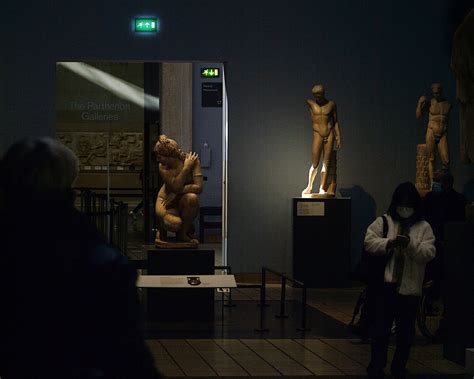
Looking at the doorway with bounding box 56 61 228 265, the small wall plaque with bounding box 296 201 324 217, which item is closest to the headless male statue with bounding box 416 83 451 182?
the small wall plaque with bounding box 296 201 324 217

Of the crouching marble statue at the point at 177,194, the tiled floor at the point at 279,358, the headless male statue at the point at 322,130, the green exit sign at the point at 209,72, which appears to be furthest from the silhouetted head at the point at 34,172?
the green exit sign at the point at 209,72

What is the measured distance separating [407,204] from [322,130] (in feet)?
23.0

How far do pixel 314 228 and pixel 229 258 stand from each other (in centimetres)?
140

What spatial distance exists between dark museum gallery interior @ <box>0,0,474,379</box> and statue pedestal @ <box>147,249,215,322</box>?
0.01 metres

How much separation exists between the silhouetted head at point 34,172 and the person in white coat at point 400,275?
5.32 m

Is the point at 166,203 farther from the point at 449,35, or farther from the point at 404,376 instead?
the point at 449,35

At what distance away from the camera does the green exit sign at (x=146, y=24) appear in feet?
51.7

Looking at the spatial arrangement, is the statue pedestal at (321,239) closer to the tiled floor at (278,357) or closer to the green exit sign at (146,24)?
the green exit sign at (146,24)

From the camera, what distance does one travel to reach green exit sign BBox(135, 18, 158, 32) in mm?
15758

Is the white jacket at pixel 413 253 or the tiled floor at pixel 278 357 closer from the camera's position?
the white jacket at pixel 413 253

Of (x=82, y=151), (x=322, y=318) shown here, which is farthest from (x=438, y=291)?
(x=82, y=151)

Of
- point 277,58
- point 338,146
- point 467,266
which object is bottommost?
point 467,266

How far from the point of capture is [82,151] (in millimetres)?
19375

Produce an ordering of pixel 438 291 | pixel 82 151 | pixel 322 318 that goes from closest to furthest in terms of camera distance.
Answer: pixel 438 291 → pixel 322 318 → pixel 82 151
